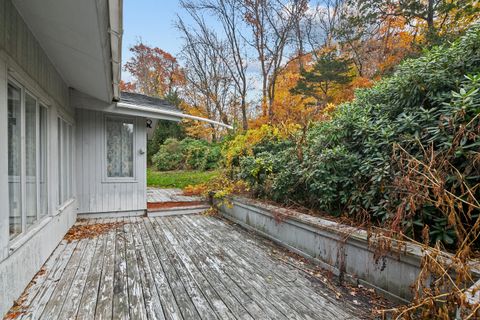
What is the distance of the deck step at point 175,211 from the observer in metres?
5.77

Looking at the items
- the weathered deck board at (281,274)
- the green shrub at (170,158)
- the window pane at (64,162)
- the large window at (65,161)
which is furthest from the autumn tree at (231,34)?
the weathered deck board at (281,274)

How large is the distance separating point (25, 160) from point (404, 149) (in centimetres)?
388

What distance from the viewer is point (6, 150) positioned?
7.09 ft

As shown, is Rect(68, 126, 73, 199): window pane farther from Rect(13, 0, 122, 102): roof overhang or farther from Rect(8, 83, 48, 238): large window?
Rect(8, 83, 48, 238): large window

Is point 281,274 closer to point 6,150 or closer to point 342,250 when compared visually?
point 342,250

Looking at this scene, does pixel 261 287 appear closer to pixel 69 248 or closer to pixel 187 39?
pixel 69 248

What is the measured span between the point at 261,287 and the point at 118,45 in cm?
292

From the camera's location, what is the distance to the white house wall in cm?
209

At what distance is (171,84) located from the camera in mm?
16828

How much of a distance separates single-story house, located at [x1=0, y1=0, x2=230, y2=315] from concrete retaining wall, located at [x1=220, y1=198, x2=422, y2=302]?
294cm

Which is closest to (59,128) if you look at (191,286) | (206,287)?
(191,286)

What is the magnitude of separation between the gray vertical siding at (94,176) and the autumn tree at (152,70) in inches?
475

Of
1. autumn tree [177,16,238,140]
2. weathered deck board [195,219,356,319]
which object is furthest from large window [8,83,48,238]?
autumn tree [177,16,238,140]

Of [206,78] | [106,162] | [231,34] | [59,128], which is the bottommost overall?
[106,162]
